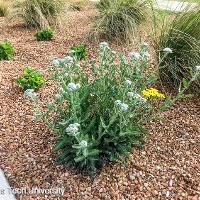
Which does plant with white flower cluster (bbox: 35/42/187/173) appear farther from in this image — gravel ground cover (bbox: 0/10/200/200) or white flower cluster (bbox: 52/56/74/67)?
gravel ground cover (bbox: 0/10/200/200)

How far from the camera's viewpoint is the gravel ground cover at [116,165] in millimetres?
3041

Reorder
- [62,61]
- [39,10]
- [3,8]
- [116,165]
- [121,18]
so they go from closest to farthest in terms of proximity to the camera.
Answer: [62,61] → [116,165] → [121,18] → [39,10] → [3,8]

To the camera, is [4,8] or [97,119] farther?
[4,8]

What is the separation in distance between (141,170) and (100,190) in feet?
1.27

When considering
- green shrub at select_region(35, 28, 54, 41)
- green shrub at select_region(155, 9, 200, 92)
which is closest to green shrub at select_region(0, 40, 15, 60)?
green shrub at select_region(35, 28, 54, 41)

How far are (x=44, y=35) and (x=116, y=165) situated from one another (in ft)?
→ 10.2

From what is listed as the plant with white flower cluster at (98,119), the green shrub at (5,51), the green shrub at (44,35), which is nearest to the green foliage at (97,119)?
the plant with white flower cluster at (98,119)

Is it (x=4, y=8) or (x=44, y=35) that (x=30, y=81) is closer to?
(x=44, y=35)

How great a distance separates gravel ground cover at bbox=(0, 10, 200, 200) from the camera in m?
3.04

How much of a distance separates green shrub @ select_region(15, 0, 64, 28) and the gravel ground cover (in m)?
2.28

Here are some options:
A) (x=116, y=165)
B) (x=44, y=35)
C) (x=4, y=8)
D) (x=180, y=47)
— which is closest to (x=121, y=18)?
(x=44, y=35)

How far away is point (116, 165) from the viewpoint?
322 centimetres

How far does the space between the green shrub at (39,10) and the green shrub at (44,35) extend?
51 centimetres

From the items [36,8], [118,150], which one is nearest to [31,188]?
[118,150]
